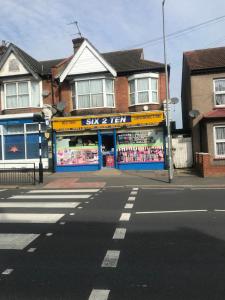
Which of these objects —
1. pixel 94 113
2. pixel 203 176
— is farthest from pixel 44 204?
pixel 94 113

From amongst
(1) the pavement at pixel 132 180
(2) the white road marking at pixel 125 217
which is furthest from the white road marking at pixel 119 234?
(1) the pavement at pixel 132 180

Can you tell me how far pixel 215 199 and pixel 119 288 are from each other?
7971 mm

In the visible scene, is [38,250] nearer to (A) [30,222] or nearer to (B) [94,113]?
(A) [30,222]

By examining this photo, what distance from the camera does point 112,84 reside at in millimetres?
24938

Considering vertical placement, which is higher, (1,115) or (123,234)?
(1,115)

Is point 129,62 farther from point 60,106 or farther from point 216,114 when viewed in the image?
point 216,114

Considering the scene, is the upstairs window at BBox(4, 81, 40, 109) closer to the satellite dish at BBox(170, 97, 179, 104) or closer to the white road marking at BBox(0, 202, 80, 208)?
the satellite dish at BBox(170, 97, 179, 104)

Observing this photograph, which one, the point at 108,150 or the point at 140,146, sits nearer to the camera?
the point at 140,146

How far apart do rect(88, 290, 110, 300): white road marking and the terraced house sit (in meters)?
18.7

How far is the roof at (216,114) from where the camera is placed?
2123cm

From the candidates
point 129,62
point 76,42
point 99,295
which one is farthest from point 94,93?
point 99,295

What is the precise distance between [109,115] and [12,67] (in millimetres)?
7456

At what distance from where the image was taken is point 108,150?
24375mm

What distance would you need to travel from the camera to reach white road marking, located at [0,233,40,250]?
726cm
